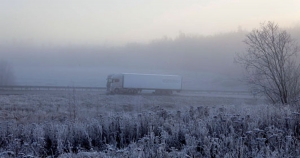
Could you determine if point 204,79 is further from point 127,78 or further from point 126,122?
point 126,122

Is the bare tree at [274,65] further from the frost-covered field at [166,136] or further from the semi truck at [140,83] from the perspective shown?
the semi truck at [140,83]

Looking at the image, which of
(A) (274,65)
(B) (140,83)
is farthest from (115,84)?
(A) (274,65)

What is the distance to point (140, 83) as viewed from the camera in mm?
60344

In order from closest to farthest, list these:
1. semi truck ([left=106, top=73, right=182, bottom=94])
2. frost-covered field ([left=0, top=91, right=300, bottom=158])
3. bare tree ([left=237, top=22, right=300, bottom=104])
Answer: frost-covered field ([left=0, top=91, right=300, bottom=158])
bare tree ([left=237, top=22, right=300, bottom=104])
semi truck ([left=106, top=73, right=182, bottom=94])

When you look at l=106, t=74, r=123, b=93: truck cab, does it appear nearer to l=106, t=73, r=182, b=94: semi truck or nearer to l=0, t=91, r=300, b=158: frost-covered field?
l=106, t=73, r=182, b=94: semi truck

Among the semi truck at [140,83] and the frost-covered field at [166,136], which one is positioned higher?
the semi truck at [140,83]

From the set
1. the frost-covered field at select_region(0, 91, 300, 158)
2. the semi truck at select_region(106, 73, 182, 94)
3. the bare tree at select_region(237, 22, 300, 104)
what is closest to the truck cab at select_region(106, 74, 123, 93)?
the semi truck at select_region(106, 73, 182, 94)

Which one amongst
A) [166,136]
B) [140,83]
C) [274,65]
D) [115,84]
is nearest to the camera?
[166,136]

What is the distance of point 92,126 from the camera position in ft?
38.2

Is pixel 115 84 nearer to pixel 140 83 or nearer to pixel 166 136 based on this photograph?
pixel 140 83

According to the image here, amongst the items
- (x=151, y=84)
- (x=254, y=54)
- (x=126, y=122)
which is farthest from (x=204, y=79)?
(x=126, y=122)

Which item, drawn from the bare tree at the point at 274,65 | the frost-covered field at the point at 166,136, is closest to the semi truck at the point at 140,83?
the bare tree at the point at 274,65

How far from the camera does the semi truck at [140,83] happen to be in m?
58.4

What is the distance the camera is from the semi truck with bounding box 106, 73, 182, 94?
58.4 m
